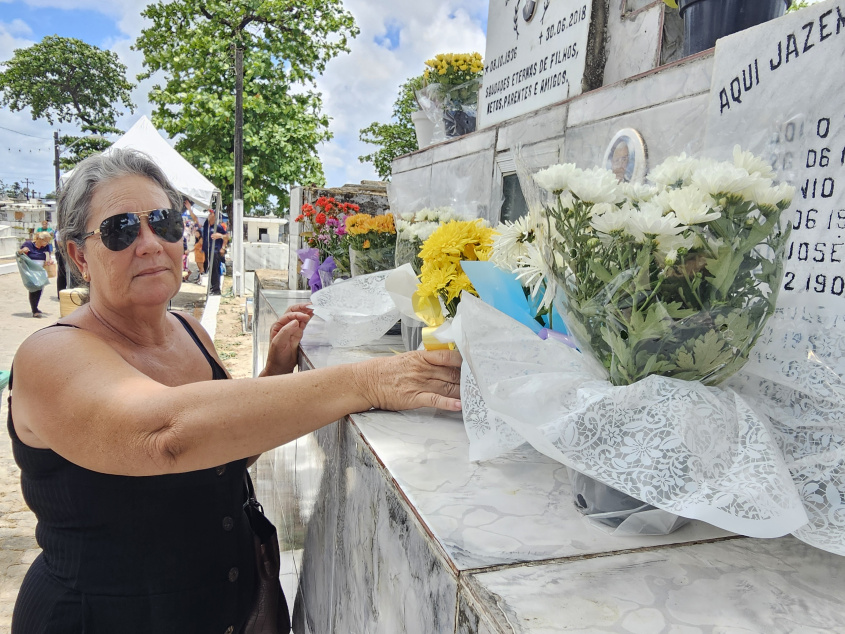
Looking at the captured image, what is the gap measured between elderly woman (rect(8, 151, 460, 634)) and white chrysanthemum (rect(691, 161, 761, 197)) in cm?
63

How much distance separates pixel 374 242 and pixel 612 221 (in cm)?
181

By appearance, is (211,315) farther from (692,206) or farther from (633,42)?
(692,206)

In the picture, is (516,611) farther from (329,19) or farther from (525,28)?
(329,19)

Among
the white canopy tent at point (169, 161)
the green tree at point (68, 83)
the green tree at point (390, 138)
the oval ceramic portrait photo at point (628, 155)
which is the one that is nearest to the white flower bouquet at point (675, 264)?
the oval ceramic portrait photo at point (628, 155)

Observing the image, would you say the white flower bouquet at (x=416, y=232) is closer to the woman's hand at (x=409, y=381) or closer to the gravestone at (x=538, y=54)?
the woman's hand at (x=409, y=381)

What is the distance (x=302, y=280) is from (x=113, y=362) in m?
3.43

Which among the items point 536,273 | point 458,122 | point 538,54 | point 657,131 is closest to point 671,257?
point 536,273

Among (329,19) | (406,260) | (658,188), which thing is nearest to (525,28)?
(406,260)

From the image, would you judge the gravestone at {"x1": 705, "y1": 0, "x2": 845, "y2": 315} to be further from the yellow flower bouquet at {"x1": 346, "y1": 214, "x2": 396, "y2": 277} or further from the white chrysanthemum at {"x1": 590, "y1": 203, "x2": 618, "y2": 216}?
the yellow flower bouquet at {"x1": 346, "y1": 214, "x2": 396, "y2": 277}

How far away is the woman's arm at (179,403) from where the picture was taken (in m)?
1.09

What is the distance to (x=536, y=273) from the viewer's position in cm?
113

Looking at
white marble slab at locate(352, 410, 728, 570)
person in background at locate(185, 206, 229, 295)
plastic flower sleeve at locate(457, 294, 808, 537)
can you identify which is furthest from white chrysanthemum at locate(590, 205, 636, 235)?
person in background at locate(185, 206, 229, 295)

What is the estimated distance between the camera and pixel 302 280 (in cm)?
462

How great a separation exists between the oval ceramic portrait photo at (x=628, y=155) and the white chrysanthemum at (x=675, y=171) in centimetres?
78
